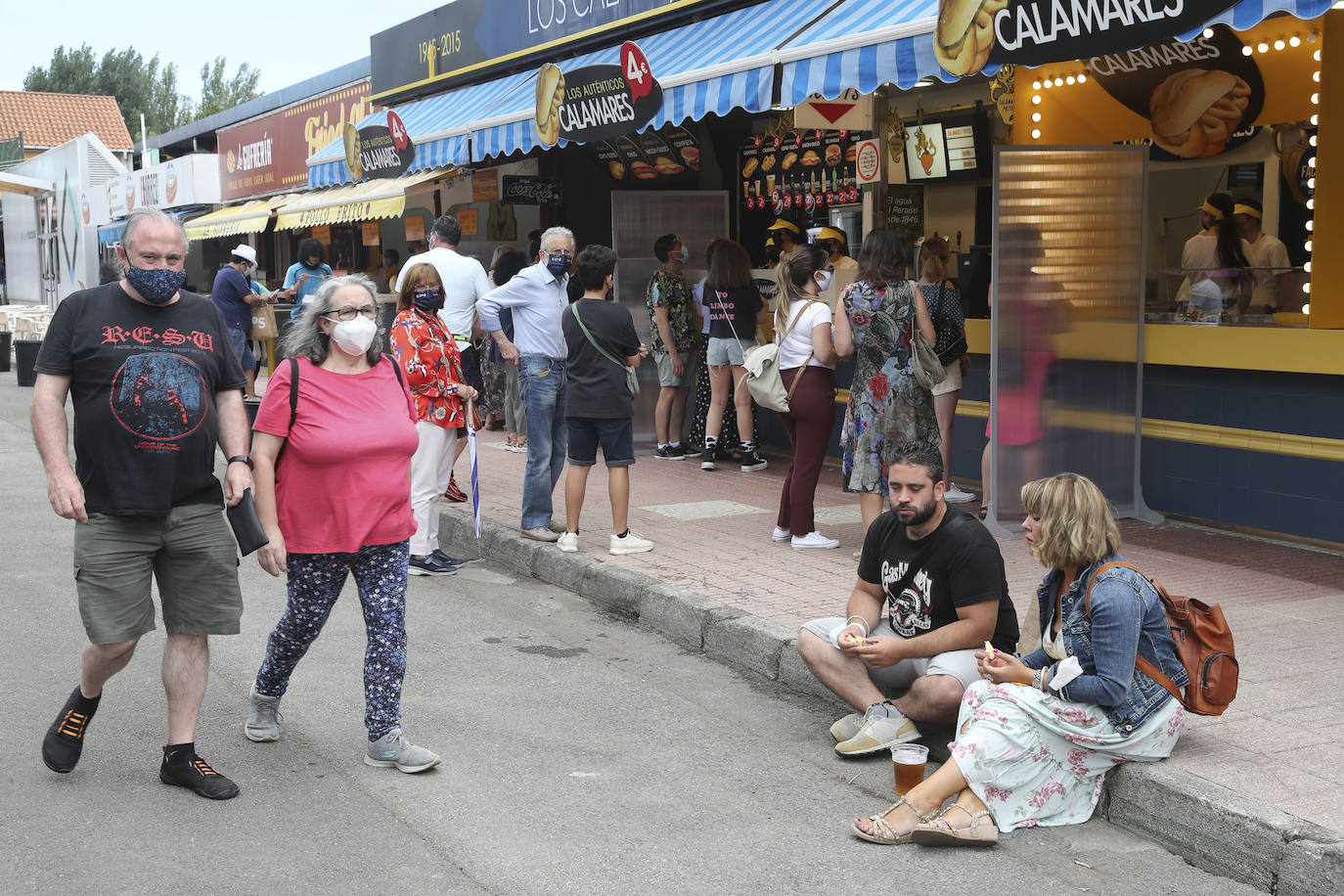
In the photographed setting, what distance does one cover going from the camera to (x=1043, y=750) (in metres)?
4.17

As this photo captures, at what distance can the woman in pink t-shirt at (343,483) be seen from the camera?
451 centimetres

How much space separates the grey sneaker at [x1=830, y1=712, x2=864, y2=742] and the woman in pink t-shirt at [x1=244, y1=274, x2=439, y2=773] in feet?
4.76

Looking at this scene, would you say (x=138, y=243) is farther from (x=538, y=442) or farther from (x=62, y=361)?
(x=538, y=442)

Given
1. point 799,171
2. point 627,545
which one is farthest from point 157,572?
point 799,171

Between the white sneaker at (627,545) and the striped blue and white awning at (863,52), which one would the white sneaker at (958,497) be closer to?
the white sneaker at (627,545)

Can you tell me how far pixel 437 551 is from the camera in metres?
8.14

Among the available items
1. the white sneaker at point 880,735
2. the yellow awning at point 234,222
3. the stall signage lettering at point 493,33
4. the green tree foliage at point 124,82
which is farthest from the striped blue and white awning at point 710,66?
the green tree foliage at point 124,82

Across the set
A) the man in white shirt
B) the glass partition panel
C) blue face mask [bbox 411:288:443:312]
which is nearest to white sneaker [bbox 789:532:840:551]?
the glass partition panel

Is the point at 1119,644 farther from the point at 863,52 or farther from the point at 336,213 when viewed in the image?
the point at 336,213

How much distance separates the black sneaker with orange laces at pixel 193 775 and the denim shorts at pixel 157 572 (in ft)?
1.34

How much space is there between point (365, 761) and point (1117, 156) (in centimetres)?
594

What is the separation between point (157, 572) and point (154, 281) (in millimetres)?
961

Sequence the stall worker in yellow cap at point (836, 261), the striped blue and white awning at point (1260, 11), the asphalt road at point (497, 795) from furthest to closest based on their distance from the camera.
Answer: the stall worker in yellow cap at point (836, 261), the striped blue and white awning at point (1260, 11), the asphalt road at point (497, 795)

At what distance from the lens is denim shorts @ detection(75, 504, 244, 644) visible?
13.9 ft
